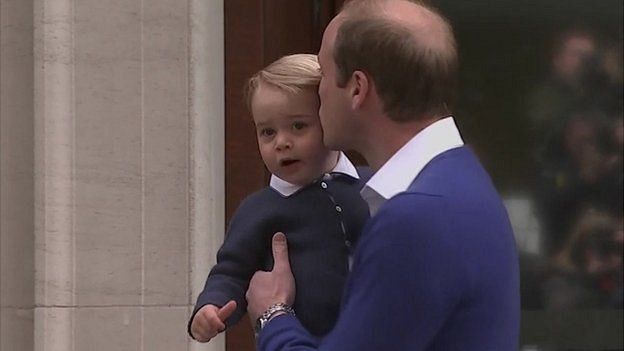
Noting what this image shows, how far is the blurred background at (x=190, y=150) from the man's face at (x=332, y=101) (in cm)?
255

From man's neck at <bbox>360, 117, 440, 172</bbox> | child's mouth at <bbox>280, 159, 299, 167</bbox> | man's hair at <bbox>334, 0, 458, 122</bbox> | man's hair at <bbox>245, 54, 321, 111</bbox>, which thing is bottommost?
child's mouth at <bbox>280, 159, 299, 167</bbox>

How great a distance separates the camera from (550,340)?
5691mm

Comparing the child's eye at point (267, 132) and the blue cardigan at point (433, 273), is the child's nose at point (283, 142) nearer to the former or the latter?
the child's eye at point (267, 132)

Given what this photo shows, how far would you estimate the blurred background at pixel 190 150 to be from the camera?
5320 mm

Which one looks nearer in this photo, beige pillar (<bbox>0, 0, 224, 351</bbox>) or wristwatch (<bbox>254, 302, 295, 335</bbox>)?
wristwatch (<bbox>254, 302, 295, 335</bbox>)

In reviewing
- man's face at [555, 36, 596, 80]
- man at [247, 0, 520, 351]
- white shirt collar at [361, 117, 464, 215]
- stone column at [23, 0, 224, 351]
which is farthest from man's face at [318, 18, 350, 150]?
man's face at [555, 36, 596, 80]

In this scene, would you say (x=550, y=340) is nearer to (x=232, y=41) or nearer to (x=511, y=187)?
(x=511, y=187)

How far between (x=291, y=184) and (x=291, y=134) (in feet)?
0.40

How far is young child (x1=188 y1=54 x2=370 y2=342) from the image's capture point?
299cm

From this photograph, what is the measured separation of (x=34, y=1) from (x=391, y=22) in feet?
10.1

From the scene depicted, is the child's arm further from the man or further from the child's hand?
the man

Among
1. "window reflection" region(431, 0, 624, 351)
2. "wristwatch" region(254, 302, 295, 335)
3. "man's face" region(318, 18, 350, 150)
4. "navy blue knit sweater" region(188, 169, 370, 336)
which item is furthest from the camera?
"window reflection" region(431, 0, 624, 351)

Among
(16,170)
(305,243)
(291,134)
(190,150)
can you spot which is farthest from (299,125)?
(16,170)

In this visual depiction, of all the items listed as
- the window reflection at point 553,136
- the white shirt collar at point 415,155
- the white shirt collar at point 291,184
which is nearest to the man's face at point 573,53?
the window reflection at point 553,136
